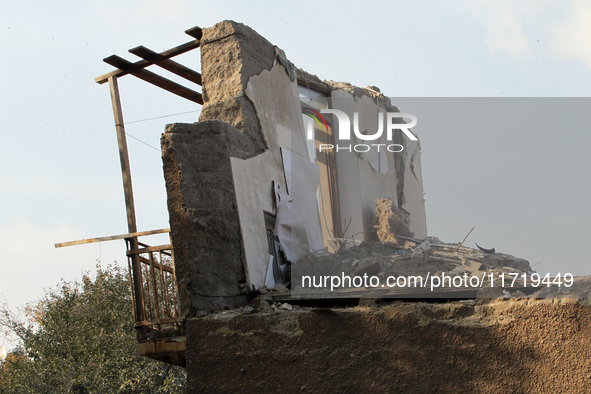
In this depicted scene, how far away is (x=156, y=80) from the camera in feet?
20.6

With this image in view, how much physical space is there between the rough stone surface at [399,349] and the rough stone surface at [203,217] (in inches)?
14.0

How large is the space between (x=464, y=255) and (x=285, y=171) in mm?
1881

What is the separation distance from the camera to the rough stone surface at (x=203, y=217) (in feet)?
13.4

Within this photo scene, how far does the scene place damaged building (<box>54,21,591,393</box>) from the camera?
310 cm

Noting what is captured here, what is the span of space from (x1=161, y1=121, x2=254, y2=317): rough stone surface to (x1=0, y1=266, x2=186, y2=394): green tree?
770 centimetres

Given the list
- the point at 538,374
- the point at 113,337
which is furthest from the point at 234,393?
the point at 113,337

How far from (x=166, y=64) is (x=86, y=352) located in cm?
775

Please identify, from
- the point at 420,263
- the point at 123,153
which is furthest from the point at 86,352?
the point at 420,263

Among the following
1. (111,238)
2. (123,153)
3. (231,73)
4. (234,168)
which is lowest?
(111,238)

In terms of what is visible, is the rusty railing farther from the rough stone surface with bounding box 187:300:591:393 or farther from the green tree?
the green tree

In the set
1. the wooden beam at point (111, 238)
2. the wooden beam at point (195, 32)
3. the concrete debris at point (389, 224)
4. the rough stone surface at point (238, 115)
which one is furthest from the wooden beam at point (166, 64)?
the concrete debris at point (389, 224)

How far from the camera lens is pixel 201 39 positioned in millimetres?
5422

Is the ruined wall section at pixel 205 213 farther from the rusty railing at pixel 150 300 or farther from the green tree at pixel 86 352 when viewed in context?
the green tree at pixel 86 352

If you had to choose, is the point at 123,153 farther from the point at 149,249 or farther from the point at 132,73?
the point at 149,249
